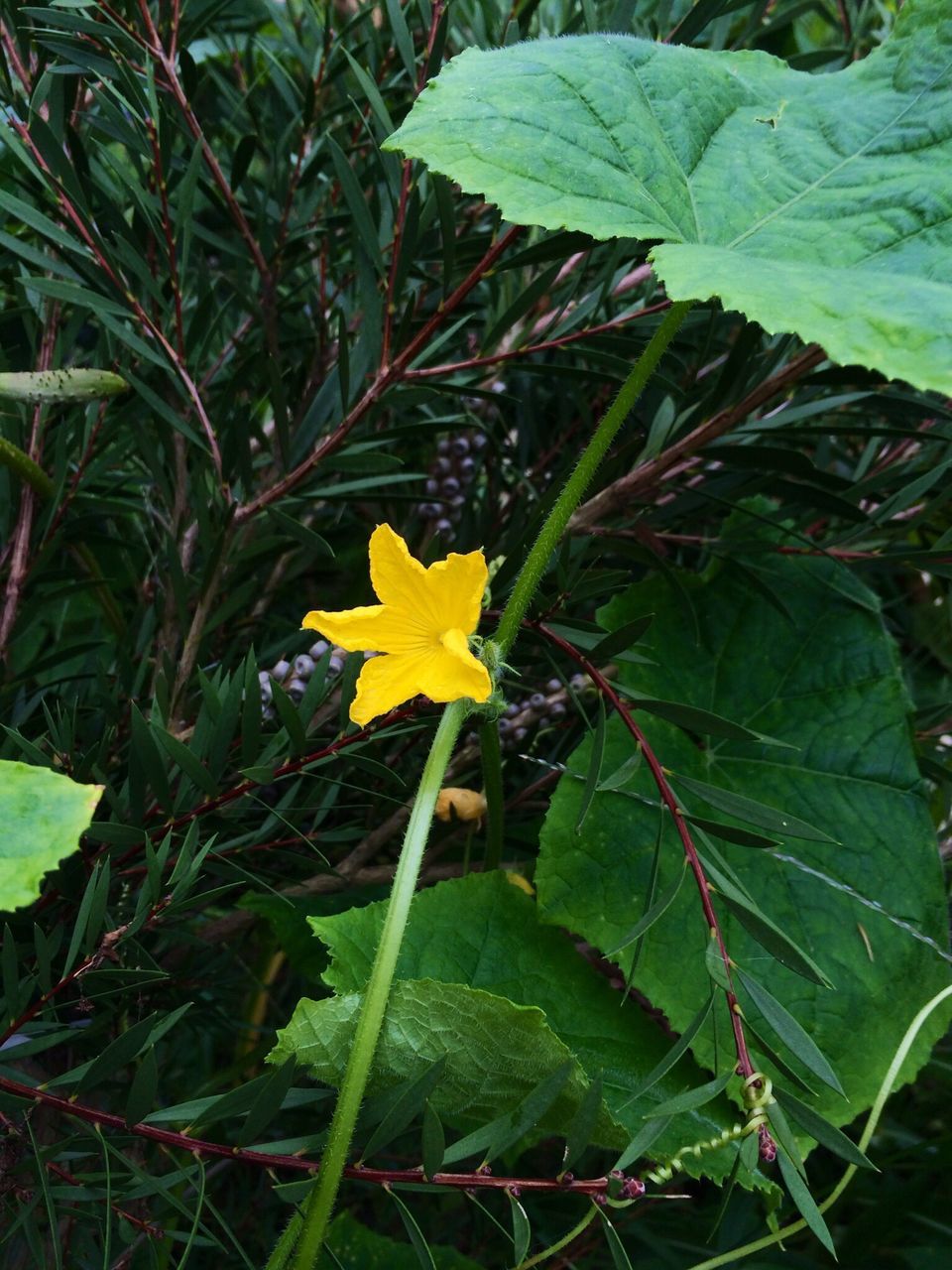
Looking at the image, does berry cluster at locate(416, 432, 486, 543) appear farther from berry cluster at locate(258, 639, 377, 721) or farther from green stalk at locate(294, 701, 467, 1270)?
green stalk at locate(294, 701, 467, 1270)

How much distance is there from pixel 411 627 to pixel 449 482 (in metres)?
0.33

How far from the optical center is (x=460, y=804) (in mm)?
703

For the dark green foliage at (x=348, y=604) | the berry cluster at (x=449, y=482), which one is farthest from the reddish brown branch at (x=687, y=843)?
the berry cluster at (x=449, y=482)

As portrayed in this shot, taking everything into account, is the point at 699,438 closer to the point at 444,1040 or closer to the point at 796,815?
the point at 796,815

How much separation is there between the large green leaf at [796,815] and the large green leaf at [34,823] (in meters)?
0.34

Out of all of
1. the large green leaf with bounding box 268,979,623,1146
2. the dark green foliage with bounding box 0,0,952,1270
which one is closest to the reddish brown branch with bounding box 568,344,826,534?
the dark green foliage with bounding box 0,0,952,1270

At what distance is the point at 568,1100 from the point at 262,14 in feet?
3.07

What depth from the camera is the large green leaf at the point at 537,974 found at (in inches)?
25.8

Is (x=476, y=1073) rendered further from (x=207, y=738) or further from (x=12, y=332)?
(x=12, y=332)

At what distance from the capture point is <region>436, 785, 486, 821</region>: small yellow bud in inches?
27.5

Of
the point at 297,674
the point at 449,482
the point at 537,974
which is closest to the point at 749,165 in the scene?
the point at 449,482

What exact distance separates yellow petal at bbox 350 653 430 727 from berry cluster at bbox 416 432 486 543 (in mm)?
320

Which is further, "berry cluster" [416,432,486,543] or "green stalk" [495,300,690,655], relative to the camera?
"berry cluster" [416,432,486,543]

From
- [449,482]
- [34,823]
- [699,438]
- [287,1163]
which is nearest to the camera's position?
[34,823]
